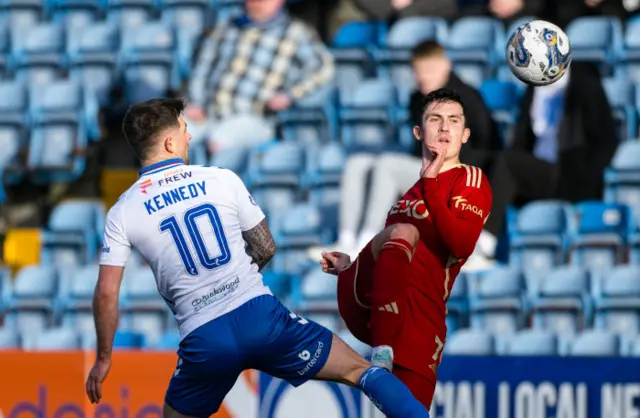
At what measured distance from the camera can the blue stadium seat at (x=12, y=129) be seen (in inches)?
498

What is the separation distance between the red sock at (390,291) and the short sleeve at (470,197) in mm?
290

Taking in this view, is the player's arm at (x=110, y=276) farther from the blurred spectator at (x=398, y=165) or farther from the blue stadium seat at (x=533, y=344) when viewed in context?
the blurred spectator at (x=398, y=165)

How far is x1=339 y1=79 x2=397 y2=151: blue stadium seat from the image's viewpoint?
11.8 metres

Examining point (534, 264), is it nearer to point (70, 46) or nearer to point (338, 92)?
point (338, 92)

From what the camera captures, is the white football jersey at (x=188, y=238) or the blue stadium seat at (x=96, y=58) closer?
the white football jersey at (x=188, y=238)

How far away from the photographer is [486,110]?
1065 cm

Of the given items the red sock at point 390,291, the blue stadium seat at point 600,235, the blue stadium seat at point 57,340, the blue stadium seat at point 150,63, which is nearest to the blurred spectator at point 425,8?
the blue stadium seat at point 150,63

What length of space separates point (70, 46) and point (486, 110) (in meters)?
4.73

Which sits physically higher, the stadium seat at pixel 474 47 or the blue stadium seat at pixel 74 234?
the stadium seat at pixel 474 47

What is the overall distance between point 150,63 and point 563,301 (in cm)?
493

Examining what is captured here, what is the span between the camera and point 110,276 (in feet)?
20.2

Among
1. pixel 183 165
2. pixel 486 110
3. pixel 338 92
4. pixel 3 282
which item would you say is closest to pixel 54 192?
pixel 3 282

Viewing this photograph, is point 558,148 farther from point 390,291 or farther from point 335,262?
point 390,291

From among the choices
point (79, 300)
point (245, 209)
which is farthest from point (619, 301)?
point (245, 209)
